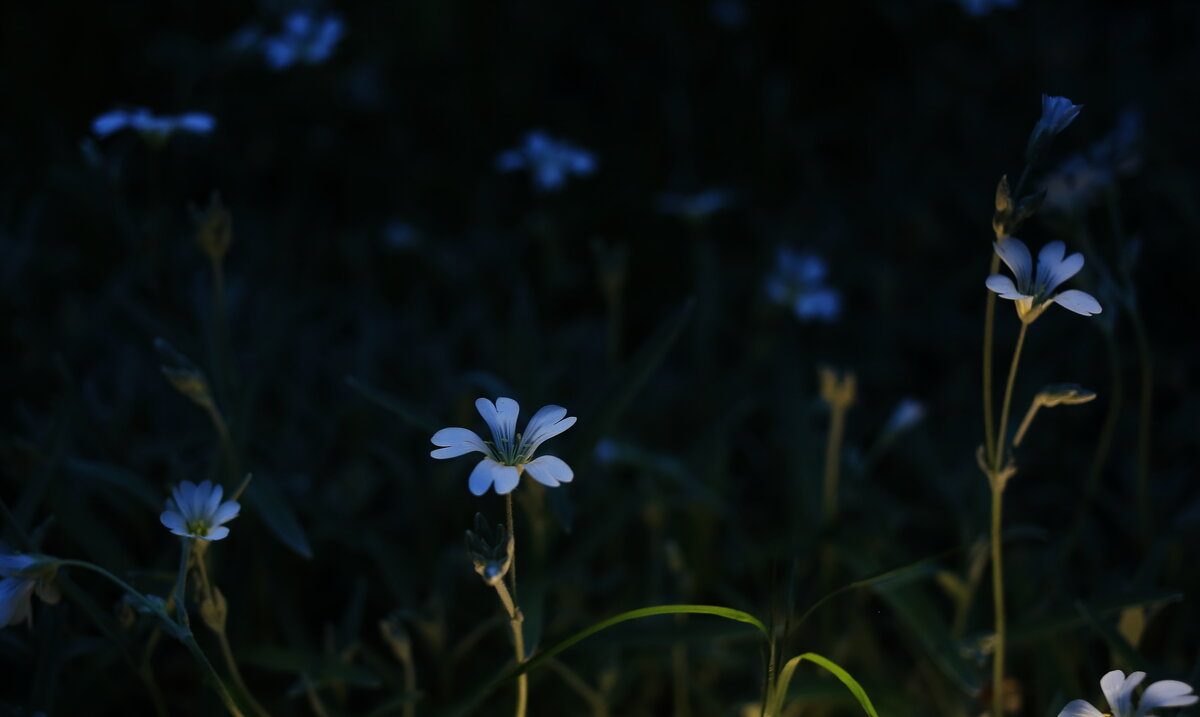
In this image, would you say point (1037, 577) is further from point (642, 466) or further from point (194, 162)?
point (194, 162)

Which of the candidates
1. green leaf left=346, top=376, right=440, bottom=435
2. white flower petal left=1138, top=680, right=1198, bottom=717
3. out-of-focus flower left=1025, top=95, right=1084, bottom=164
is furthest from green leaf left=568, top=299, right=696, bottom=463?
white flower petal left=1138, top=680, right=1198, bottom=717

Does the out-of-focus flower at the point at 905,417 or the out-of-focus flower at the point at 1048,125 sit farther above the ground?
the out-of-focus flower at the point at 905,417

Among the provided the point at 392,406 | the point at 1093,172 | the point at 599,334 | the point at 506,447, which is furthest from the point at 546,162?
the point at 506,447

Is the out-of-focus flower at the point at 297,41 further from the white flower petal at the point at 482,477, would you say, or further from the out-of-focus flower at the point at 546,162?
the white flower petal at the point at 482,477

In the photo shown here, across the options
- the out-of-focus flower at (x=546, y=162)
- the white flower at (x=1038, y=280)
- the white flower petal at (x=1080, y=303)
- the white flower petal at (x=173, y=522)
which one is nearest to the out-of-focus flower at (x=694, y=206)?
the out-of-focus flower at (x=546, y=162)

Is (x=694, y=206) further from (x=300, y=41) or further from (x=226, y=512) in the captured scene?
(x=226, y=512)

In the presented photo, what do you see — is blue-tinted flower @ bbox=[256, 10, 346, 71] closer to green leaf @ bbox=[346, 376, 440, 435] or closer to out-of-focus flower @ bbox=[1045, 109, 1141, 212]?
green leaf @ bbox=[346, 376, 440, 435]
